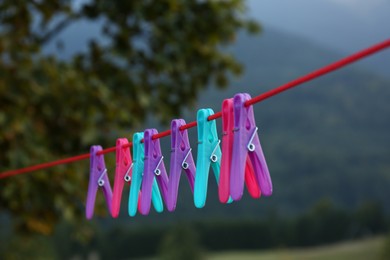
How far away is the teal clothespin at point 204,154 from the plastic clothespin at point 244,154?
0.47 ft

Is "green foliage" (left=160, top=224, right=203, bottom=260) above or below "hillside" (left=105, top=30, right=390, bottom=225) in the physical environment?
below

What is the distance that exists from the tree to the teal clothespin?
178 inches

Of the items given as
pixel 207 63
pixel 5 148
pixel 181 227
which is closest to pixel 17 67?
pixel 5 148

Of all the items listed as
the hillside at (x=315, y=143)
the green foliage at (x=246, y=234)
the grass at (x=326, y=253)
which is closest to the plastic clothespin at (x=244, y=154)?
the grass at (x=326, y=253)

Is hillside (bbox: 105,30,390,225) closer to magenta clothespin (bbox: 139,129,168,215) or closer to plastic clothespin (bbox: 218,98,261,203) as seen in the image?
magenta clothespin (bbox: 139,129,168,215)

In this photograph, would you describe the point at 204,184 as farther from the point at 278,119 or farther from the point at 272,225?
the point at 278,119

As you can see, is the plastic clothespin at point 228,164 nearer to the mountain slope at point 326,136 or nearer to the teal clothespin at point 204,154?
the teal clothespin at point 204,154

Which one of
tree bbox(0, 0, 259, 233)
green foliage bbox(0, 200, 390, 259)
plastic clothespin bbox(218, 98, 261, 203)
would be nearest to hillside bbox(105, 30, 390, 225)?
green foliage bbox(0, 200, 390, 259)

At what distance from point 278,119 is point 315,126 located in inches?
265

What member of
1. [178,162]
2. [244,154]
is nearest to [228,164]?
[244,154]

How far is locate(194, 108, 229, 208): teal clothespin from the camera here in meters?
2.05

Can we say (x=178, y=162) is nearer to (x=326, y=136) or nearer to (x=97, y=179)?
(x=97, y=179)

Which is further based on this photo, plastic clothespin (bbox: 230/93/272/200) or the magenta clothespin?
the magenta clothespin

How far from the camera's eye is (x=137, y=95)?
760 centimetres
